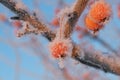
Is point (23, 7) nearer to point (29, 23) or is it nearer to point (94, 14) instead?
point (29, 23)

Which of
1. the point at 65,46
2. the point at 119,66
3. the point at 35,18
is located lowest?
the point at 119,66

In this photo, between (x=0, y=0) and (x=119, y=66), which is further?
(x=119, y=66)

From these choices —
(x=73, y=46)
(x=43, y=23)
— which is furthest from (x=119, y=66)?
(x=43, y=23)

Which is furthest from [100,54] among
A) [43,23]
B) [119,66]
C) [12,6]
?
[12,6]

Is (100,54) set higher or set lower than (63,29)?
lower

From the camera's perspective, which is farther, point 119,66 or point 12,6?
point 119,66

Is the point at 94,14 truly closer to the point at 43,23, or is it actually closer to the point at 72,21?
the point at 72,21

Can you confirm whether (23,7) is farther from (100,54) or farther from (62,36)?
(100,54)

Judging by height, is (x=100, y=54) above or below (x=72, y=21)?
below
